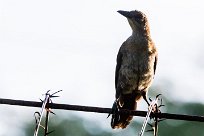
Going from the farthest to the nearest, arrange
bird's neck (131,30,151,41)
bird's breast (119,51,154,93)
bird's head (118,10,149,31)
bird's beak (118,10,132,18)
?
bird's head (118,10,149,31), bird's neck (131,30,151,41), bird's beak (118,10,132,18), bird's breast (119,51,154,93)

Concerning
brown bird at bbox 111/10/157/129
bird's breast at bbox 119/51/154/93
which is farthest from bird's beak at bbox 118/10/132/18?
bird's breast at bbox 119/51/154/93

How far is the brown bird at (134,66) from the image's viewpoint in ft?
25.6

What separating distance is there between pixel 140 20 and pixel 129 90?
3.01 feet

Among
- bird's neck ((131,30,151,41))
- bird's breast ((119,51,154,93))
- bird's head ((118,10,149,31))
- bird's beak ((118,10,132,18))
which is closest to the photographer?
bird's breast ((119,51,154,93))

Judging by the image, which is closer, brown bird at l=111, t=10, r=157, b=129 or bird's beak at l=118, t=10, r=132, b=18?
brown bird at l=111, t=10, r=157, b=129

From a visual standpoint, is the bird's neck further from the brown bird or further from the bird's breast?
the bird's breast

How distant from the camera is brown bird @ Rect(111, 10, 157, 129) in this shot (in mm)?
7816

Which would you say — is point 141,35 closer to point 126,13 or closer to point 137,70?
point 126,13

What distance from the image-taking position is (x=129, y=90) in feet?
26.1

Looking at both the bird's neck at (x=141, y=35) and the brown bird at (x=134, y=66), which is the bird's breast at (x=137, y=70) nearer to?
the brown bird at (x=134, y=66)

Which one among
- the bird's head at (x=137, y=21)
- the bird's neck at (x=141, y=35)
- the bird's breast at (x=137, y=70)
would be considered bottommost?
the bird's breast at (x=137, y=70)

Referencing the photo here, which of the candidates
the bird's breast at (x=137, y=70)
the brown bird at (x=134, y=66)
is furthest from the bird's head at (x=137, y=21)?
the bird's breast at (x=137, y=70)

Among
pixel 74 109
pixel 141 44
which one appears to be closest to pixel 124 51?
pixel 141 44

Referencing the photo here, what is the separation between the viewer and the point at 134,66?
7.85 m
